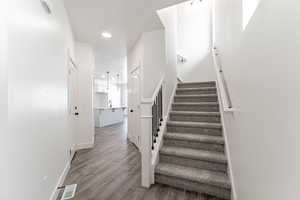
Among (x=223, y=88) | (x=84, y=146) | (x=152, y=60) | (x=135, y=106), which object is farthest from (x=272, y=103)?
(x=84, y=146)

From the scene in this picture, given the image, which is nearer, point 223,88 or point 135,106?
point 223,88

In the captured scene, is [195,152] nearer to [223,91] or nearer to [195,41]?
[223,91]

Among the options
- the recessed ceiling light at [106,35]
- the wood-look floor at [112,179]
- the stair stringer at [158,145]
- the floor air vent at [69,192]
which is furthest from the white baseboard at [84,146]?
the recessed ceiling light at [106,35]

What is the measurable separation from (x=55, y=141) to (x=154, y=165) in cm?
143

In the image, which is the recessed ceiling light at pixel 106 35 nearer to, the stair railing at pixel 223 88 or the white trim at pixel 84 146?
the stair railing at pixel 223 88

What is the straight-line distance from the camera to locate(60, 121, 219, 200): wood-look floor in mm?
1962

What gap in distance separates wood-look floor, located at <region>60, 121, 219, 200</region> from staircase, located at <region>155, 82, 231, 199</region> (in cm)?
15

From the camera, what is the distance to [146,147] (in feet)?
7.26

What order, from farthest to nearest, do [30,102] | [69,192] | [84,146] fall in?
[84,146], [69,192], [30,102]

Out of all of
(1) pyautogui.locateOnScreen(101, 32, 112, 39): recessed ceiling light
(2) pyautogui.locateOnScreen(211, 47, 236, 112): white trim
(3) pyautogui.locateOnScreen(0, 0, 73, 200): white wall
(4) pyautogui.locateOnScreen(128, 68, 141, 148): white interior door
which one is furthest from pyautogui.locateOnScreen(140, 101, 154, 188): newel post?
(1) pyautogui.locateOnScreen(101, 32, 112, 39): recessed ceiling light

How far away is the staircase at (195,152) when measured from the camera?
1.99 meters

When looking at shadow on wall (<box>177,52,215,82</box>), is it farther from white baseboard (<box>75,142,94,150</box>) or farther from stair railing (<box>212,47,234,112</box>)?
white baseboard (<box>75,142,94,150</box>)

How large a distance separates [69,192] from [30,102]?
147 cm

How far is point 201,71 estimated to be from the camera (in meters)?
4.67
